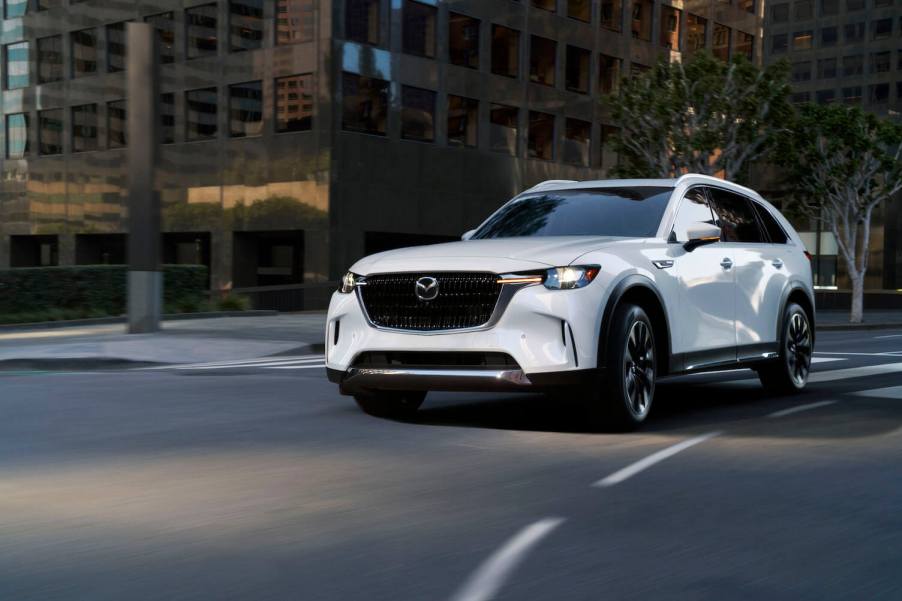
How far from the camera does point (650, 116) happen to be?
3183 centimetres

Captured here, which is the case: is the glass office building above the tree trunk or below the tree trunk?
above

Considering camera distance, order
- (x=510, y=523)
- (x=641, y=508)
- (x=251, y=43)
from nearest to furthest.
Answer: (x=510, y=523), (x=641, y=508), (x=251, y=43)

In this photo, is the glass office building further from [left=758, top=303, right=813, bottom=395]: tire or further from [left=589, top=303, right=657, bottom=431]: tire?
[left=589, top=303, right=657, bottom=431]: tire

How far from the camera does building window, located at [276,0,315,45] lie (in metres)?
37.0

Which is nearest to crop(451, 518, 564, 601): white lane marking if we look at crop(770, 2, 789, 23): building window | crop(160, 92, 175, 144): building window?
crop(160, 92, 175, 144): building window

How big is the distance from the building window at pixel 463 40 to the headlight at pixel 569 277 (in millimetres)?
33892

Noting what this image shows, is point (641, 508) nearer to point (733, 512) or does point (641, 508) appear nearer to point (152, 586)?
point (733, 512)

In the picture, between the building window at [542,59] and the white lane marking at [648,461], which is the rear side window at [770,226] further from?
the building window at [542,59]

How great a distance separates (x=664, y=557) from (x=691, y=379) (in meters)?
8.15

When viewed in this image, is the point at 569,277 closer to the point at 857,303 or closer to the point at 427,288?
the point at 427,288

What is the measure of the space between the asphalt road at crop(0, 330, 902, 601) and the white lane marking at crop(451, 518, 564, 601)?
0.05 feet

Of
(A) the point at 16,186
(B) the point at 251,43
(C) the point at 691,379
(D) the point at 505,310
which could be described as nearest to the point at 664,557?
(D) the point at 505,310

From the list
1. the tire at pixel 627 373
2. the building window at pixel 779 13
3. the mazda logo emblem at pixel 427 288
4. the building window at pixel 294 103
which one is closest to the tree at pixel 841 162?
the building window at pixel 294 103

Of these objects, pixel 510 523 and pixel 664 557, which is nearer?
pixel 664 557
